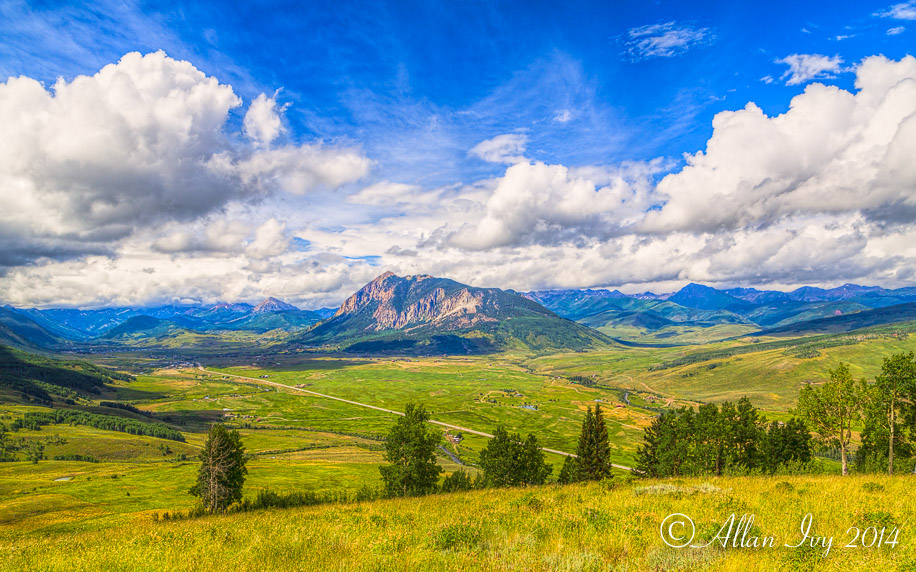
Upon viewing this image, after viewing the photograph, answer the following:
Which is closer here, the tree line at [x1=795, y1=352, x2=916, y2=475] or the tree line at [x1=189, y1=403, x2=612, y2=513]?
the tree line at [x1=795, y1=352, x2=916, y2=475]

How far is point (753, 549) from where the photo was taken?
934 centimetres

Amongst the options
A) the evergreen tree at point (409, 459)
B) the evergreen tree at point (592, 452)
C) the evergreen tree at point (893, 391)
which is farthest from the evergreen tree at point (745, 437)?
the evergreen tree at point (409, 459)

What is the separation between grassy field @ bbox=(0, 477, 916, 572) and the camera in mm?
8406

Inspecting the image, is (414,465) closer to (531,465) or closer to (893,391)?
(531,465)

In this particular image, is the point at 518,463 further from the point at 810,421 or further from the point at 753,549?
the point at 753,549

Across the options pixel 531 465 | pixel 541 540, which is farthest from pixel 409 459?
pixel 541 540

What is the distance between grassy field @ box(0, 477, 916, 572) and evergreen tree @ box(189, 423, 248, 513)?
169 ft

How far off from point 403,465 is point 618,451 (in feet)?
545

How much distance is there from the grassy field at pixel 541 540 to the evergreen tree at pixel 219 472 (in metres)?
51.5

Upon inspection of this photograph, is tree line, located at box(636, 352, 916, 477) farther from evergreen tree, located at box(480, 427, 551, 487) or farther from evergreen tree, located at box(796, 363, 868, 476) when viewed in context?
evergreen tree, located at box(480, 427, 551, 487)

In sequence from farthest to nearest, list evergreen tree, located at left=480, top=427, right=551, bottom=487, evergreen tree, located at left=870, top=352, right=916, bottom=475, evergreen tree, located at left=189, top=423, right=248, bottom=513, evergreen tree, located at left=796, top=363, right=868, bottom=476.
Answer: evergreen tree, located at left=480, top=427, right=551, bottom=487
evergreen tree, located at left=189, top=423, right=248, bottom=513
evergreen tree, located at left=796, top=363, right=868, bottom=476
evergreen tree, located at left=870, top=352, right=916, bottom=475

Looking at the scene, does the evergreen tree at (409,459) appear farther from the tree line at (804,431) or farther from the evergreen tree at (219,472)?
the tree line at (804,431)

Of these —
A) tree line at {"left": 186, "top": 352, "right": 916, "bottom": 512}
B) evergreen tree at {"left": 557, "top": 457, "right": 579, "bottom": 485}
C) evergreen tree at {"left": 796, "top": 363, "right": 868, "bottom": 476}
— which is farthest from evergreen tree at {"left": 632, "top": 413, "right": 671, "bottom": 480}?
evergreen tree at {"left": 796, "top": 363, "right": 868, "bottom": 476}

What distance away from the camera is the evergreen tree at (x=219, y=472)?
58.9 m
